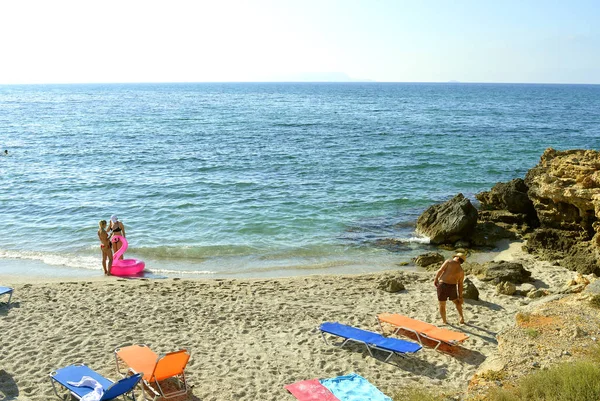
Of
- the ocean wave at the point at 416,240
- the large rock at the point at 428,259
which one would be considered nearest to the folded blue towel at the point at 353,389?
the large rock at the point at 428,259

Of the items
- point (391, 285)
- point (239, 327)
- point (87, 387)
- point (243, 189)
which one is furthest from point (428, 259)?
point (243, 189)

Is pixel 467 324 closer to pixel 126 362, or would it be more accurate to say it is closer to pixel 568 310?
pixel 568 310

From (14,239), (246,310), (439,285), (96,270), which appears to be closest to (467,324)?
(439,285)

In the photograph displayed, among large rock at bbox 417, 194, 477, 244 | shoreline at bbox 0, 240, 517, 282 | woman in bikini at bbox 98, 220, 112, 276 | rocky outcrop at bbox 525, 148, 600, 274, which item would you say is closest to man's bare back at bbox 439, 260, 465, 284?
shoreline at bbox 0, 240, 517, 282

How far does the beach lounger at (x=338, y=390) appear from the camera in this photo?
304 inches

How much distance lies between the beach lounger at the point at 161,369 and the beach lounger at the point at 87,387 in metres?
0.32

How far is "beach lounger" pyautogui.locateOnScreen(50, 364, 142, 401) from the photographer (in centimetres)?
740

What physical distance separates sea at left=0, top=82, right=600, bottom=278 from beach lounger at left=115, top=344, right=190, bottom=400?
22.6ft

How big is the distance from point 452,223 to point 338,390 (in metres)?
11.1

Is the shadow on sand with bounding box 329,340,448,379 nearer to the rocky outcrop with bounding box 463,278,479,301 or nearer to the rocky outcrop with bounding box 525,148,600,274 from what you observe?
the rocky outcrop with bounding box 463,278,479,301

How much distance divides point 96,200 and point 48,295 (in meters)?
11.6

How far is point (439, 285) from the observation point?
35.9 ft

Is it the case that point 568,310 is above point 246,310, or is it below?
above

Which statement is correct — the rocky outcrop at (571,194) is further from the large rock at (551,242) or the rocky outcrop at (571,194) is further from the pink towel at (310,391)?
the pink towel at (310,391)
